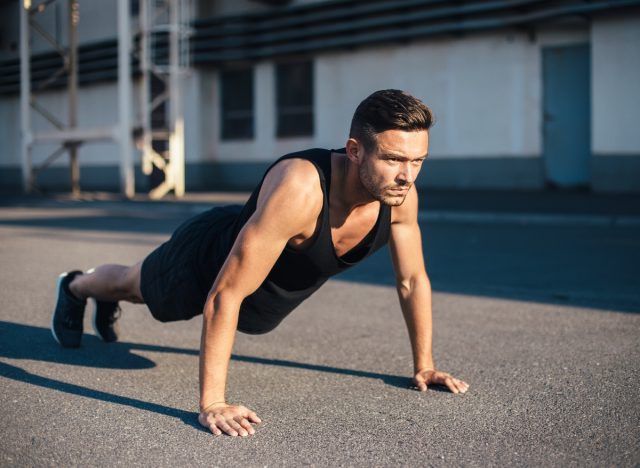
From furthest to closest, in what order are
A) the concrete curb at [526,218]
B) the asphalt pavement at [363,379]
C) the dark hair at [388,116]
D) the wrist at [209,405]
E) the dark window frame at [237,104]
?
1. the dark window frame at [237,104]
2. the concrete curb at [526,218]
3. the wrist at [209,405]
4. the dark hair at [388,116]
5. the asphalt pavement at [363,379]

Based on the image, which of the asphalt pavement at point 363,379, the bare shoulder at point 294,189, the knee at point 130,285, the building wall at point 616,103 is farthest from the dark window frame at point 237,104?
the bare shoulder at point 294,189

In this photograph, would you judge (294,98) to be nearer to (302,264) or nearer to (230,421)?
(302,264)

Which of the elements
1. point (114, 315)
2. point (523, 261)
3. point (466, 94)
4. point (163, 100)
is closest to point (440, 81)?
point (466, 94)

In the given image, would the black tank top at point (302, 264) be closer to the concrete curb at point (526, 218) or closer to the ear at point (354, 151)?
the ear at point (354, 151)

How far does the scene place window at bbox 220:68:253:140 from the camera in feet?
71.9

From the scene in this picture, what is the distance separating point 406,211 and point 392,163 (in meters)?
0.56

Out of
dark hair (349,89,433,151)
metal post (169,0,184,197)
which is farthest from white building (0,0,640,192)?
dark hair (349,89,433,151)

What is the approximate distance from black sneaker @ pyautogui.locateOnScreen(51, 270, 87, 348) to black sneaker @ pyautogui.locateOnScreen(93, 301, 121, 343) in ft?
0.27

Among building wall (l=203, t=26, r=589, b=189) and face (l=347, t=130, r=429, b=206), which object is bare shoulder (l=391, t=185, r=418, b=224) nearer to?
face (l=347, t=130, r=429, b=206)

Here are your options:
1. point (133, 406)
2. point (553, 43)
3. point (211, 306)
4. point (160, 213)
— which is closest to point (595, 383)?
point (211, 306)

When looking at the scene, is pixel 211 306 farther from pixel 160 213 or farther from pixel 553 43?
pixel 553 43

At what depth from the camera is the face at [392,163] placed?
2973 millimetres

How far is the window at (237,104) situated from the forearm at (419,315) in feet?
60.7

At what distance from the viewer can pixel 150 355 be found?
A: 424 cm
